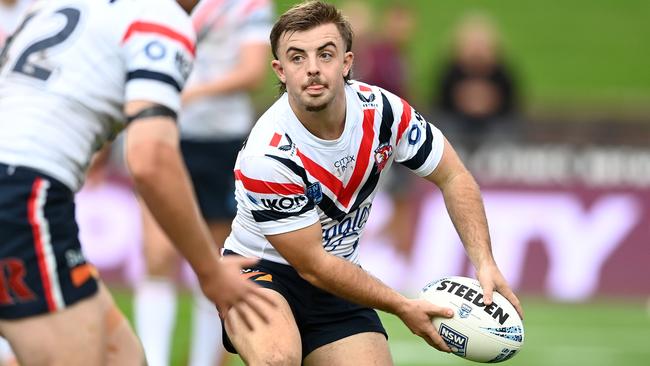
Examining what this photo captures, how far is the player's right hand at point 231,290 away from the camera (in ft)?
13.9

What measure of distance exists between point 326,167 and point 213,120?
253cm

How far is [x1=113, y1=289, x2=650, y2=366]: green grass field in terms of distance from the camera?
9.43m

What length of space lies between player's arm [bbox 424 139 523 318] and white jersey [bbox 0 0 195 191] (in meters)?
1.92

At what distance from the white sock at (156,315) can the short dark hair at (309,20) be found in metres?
2.41

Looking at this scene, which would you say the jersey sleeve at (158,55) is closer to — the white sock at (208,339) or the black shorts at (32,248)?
the black shorts at (32,248)

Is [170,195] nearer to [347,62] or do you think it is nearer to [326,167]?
[326,167]

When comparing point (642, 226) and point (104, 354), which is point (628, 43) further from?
point (104, 354)

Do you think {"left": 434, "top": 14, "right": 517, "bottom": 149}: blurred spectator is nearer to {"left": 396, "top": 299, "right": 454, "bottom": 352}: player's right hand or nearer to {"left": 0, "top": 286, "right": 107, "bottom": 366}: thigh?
{"left": 396, "top": 299, "right": 454, "bottom": 352}: player's right hand

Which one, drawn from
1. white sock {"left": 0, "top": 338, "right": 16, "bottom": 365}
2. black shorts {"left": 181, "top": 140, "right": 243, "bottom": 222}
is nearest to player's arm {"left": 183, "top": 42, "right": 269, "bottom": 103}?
black shorts {"left": 181, "top": 140, "right": 243, "bottom": 222}

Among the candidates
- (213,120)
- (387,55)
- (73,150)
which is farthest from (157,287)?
(387,55)

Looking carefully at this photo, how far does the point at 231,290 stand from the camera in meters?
Answer: 4.25

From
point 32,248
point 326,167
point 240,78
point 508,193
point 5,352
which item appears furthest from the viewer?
point 508,193

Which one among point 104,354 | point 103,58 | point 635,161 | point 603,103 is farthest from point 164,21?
point 603,103

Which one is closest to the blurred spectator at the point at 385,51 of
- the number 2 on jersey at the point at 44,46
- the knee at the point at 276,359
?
the knee at the point at 276,359
